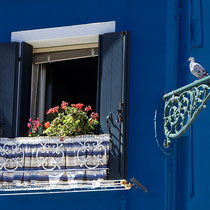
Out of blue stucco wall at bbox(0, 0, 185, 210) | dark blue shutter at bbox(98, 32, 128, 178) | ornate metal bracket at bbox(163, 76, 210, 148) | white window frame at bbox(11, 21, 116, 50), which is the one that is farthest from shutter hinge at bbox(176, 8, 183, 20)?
ornate metal bracket at bbox(163, 76, 210, 148)

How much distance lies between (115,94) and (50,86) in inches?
59.9

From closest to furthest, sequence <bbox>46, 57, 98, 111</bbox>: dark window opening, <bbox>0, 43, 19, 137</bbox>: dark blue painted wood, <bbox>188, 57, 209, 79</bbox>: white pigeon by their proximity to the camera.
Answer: <bbox>188, 57, 209, 79</bbox>: white pigeon → <bbox>0, 43, 19, 137</bbox>: dark blue painted wood → <bbox>46, 57, 98, 111</bbox>: dark window opening

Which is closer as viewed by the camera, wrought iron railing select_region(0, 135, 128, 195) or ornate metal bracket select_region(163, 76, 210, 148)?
ornate metal bracket select_region(163, 76, 210, 148)

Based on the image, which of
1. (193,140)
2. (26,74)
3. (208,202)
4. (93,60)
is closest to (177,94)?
(193,140)

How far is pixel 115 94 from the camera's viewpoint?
7.48 meters

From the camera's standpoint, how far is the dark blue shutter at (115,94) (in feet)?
23.8

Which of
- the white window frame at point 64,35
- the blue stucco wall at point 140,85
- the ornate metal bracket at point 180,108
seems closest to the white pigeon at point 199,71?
the ornate metal bracket at point 180,108

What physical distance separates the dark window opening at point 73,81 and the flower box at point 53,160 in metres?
1.28

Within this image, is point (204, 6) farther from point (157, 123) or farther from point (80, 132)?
point (80, 132)

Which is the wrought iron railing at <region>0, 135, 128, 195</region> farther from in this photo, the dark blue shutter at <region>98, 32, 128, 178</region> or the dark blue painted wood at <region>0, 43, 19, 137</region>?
the dark blue painted wood at <region>0, 43, 19, 137</region>

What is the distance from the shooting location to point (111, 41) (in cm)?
768

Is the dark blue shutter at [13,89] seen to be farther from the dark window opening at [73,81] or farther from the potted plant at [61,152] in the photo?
the dark window opening at [73,81]

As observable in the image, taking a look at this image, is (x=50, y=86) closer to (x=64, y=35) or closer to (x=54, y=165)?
(x=64, y=35)

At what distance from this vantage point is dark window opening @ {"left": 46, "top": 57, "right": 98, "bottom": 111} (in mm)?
9664
